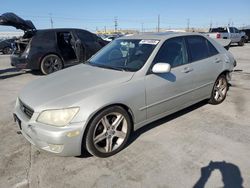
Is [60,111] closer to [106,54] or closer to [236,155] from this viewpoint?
[106,54]

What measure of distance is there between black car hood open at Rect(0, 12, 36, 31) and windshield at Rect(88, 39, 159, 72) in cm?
574

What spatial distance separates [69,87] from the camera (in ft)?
11.2

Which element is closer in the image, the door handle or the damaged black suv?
the door handle

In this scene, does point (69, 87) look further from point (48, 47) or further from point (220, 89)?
point (48, 47)

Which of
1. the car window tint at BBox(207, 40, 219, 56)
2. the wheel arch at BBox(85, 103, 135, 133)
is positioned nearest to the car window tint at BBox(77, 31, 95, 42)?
the car window tint at BBox(207, 40, 219, 56)

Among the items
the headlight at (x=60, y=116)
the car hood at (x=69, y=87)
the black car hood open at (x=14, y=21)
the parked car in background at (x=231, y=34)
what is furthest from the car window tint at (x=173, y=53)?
the parked car in background at (x=231, y=34)

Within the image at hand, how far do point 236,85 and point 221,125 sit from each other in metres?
3.14

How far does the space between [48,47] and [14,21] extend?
149 centimetres

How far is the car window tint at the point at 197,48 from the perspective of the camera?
178 inches

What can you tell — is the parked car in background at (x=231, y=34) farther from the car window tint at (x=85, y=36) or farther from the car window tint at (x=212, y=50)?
the car window tint at (x=212, y=50)

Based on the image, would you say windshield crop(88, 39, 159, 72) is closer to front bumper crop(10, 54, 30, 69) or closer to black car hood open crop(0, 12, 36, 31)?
front bumper crop(10, 54, 30, 69)

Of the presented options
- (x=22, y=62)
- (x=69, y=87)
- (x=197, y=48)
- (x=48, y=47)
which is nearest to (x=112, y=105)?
(x=69, y=87)

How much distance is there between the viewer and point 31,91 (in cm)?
362

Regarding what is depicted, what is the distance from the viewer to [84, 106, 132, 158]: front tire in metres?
3.16
